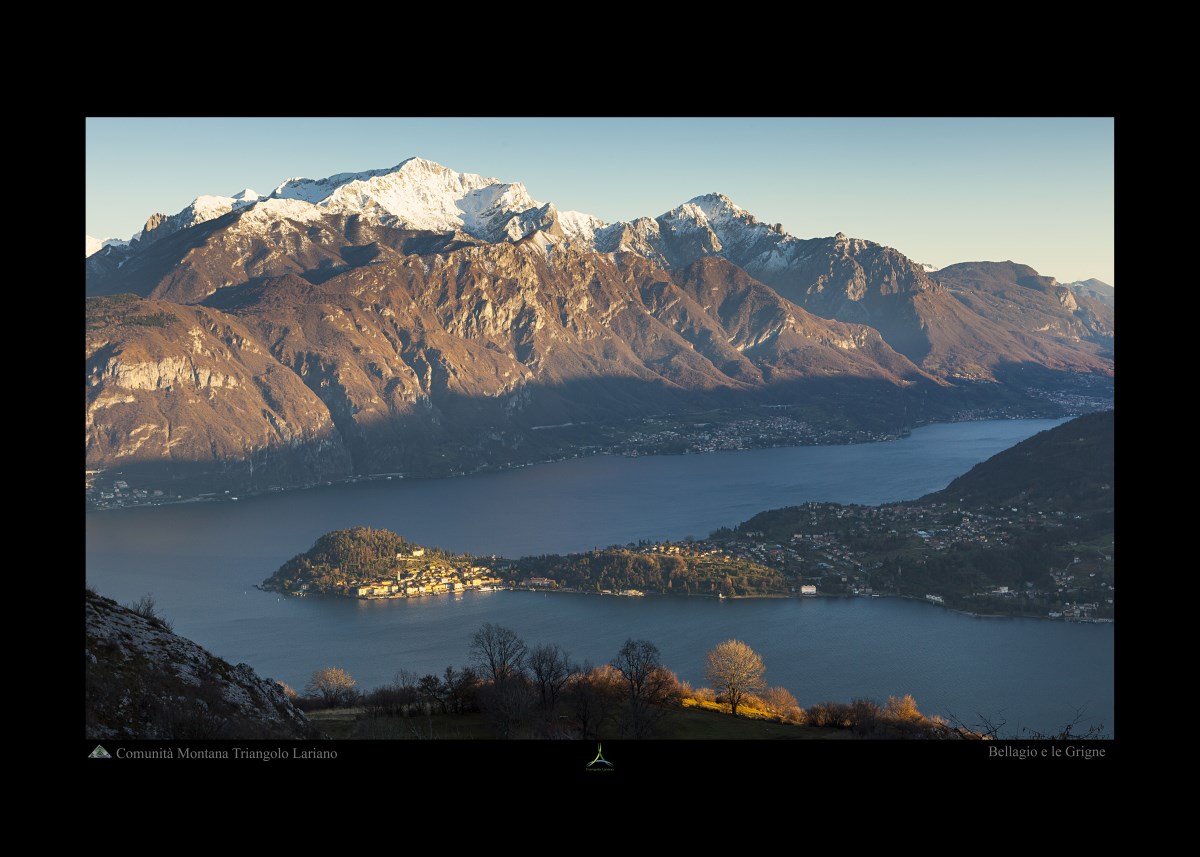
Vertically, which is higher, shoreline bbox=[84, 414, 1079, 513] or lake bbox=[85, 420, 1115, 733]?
shoreline bbox=[84, 414, 1079, 513]

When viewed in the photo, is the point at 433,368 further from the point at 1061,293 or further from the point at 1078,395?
the point at 1061,293

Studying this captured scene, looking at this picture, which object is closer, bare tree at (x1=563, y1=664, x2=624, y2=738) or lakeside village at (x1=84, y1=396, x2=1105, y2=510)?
bare tree at (x1=563, y1=664, x2=624, y2=738)

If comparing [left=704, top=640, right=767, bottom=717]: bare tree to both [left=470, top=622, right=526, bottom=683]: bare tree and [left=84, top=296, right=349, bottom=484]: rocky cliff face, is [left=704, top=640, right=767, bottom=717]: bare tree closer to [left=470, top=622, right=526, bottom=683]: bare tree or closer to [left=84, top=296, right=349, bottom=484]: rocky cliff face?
[left=470, top=622, right=526, bottom=683]: bare tree

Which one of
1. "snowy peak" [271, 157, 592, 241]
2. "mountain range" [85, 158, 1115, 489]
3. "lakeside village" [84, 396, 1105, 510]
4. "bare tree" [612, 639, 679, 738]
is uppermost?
"snowy peak" [271, 157, 592, 241]

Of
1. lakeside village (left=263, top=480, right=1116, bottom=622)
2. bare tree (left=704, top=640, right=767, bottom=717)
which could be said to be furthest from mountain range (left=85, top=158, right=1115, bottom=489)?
bare tree (left=704, top=640, right=767, bottom=717)

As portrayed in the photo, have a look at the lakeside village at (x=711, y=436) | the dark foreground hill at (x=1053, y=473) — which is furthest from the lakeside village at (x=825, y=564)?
the lakeside village at (x=711, y=436)

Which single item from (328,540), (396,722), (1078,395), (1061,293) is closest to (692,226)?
(1061,293)
